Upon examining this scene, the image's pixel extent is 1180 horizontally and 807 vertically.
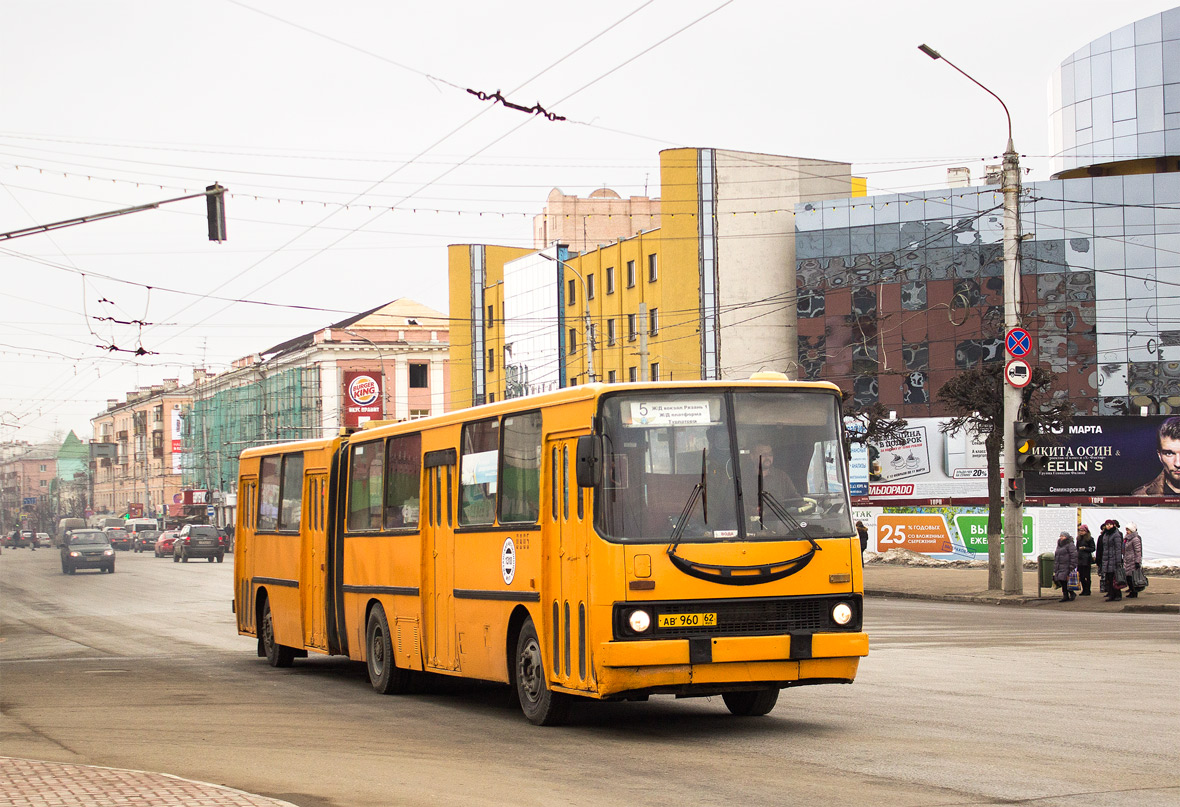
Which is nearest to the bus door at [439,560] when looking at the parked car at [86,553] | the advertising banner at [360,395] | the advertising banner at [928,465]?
the advertising banner at [928,465]

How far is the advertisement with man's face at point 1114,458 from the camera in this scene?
141 feet

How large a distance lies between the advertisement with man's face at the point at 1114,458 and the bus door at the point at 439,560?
31.2 meters

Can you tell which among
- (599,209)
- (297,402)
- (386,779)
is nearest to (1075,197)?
(599,209)

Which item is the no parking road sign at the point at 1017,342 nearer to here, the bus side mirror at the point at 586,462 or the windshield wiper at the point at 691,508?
the windshield wiper at the point at 691,508

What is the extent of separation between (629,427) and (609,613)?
1.40 m

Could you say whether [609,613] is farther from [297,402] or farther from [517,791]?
[297,402]

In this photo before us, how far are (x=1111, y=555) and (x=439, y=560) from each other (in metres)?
19.6

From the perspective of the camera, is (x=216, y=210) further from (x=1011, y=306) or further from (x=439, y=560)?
(x=1011, y=306)

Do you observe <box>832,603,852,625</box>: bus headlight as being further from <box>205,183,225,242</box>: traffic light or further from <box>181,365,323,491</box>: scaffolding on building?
<box>181,365,323,491</box>: scaffolding on building

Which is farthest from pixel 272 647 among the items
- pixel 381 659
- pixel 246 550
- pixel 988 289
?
pixel 988 289

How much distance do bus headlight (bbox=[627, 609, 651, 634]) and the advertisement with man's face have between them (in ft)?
111

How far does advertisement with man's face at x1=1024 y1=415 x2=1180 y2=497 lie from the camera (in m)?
42.9

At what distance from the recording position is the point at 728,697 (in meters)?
12.6

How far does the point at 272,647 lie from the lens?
19.5 metres
